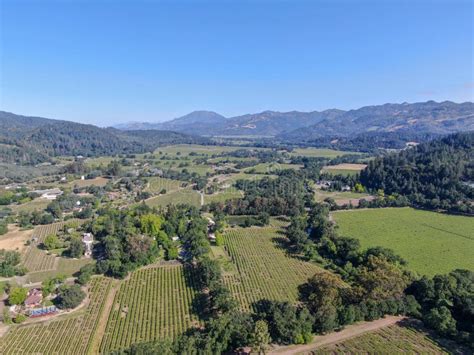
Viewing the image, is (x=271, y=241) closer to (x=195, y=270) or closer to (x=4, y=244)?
(x=195, y=270)

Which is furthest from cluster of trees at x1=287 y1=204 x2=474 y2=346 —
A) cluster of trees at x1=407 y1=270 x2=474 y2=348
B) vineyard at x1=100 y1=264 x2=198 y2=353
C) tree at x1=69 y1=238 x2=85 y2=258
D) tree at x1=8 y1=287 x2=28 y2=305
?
tree at x1=69 y1=238 x2=85 y2=258

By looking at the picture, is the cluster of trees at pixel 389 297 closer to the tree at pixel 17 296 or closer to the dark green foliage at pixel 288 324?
the dark green foliage at pixel 288 324

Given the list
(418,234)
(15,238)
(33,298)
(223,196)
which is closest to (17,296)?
(33,298)

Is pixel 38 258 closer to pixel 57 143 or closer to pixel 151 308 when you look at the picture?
pixel 151 308

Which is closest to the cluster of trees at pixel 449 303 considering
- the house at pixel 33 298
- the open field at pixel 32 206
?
the house at pixel 33 298

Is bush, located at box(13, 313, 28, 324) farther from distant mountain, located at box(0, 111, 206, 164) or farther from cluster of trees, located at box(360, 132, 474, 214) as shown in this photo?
distant mountain, located at box(0, 111, 206, 164)

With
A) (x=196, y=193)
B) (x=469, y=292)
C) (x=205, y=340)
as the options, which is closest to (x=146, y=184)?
(x=196, y=193)

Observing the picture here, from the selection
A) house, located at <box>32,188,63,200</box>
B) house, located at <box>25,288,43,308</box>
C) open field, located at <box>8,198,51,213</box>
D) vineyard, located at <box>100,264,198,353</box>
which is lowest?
vineyard, located at <box>100,264,198,353</box>
